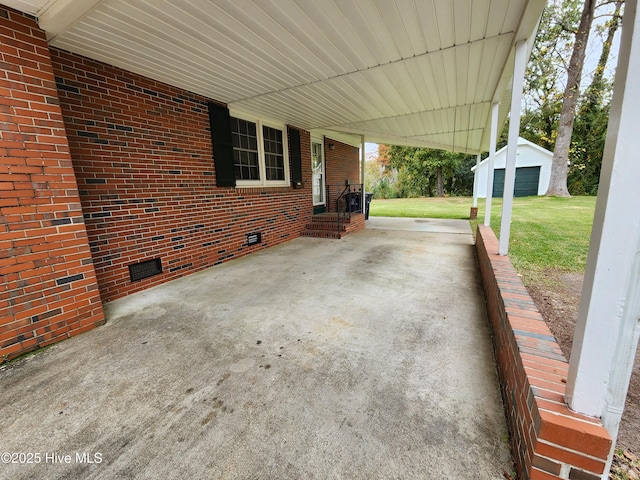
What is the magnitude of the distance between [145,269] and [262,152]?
10.9 feet

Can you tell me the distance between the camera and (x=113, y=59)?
10.3 feet

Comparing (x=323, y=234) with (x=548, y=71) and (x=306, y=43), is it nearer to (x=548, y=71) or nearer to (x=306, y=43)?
(x=306, y=43)

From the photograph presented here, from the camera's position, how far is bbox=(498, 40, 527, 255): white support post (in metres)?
2.85

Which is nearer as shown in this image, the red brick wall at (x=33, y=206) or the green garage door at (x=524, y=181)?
the red brick wall at (x=33, y=206)

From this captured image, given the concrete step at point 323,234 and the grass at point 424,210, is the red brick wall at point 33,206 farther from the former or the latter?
the grass at point 424,210

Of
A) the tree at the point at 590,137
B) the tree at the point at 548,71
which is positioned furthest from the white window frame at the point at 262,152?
the tree at the point at 590,137

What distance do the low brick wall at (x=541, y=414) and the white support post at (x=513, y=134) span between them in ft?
5.61

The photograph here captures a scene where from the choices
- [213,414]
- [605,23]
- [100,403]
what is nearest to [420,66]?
[213,414]

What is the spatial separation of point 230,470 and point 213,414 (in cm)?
39

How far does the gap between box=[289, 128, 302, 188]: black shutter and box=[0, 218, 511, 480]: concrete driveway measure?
407 cm

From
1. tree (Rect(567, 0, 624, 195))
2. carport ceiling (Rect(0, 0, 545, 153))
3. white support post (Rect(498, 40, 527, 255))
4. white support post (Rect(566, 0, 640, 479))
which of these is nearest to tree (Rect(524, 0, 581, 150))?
tree (Rect(567, 0, 624, 195))

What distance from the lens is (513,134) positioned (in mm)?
3098

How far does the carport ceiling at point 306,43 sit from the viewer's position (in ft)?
7.57

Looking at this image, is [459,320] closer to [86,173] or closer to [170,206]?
[170,206]
